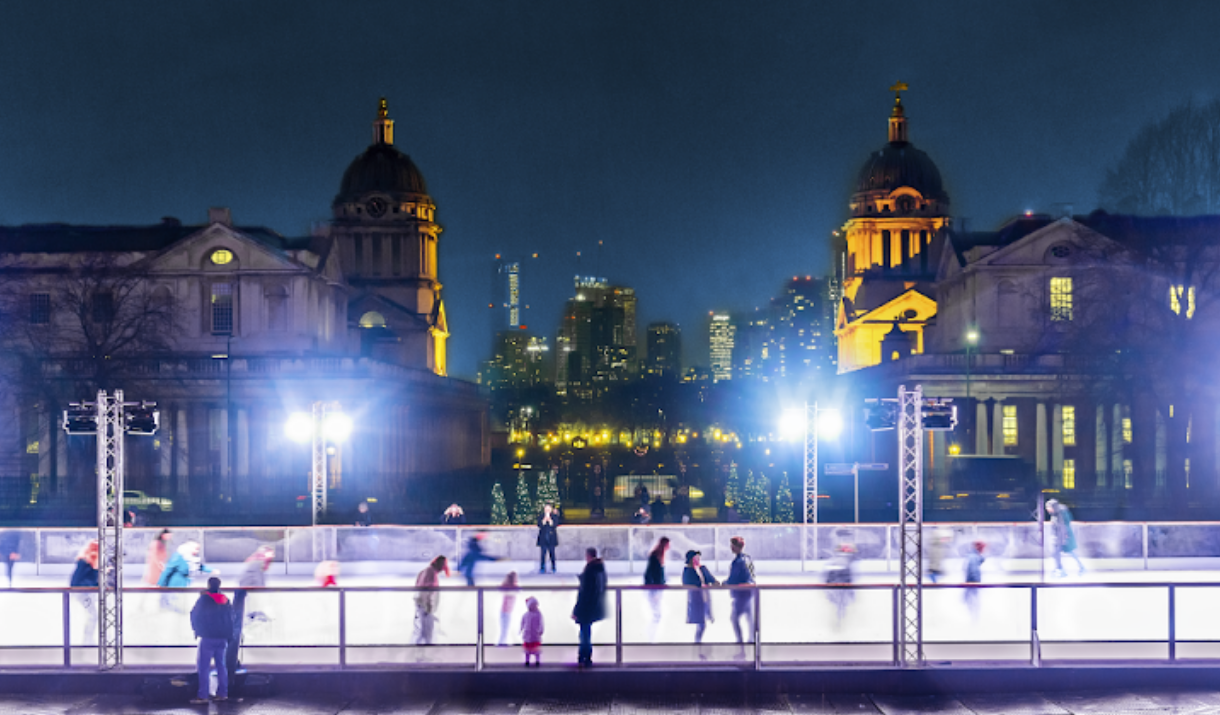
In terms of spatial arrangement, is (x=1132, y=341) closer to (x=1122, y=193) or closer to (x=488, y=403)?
(x=1122, y=193)

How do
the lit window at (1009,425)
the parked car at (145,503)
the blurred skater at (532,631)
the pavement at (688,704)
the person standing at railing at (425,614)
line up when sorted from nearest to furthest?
the pavement at (688,704)
the blurred skater at (532,631)
the person standing at railing at (425,614)
the parked car at (145,503)
the lit window at (1009,425)

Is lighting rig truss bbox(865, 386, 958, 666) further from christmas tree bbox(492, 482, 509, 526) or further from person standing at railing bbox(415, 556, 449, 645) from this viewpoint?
christmas tree bbox(492, 482, 509, 526)

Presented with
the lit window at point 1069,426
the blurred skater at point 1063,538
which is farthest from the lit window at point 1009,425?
the blurred skater at point 1063,538

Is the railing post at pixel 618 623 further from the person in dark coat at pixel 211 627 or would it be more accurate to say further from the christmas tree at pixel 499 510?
the christmas tree at pixel 499 510

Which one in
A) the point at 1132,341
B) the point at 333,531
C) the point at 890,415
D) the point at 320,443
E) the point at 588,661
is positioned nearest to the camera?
the point at 588,661

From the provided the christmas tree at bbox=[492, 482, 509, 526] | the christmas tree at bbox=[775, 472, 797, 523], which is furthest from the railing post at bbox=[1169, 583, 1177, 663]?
the christmas tree at bbox=[492, 482, 509, 526]

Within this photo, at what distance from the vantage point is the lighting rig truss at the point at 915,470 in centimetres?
1711

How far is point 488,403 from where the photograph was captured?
388 ft

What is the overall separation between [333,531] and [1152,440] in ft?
158

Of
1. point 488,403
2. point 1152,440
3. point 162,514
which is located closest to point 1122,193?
point 1152,440

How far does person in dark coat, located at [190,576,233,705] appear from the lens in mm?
15859

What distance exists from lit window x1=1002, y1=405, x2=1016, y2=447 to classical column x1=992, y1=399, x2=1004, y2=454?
5.29 feet

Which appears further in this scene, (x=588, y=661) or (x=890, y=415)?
(x=890, y=415)

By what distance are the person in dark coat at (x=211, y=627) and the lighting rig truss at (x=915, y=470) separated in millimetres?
8965
